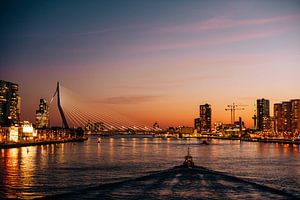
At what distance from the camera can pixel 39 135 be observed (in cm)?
16838

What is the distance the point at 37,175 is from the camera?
4159 centimetres

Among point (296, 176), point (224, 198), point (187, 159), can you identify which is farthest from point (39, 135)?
point (224, 198)

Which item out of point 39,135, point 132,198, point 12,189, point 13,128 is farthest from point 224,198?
point 39,135

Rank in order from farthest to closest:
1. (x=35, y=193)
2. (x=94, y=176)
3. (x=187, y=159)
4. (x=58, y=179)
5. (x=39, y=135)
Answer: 1. (x=39, y=135)
2. (x=187, y=159)
3. (x=94, y=176)
4. (x=58, y=179)
5. (x=35, y=193)

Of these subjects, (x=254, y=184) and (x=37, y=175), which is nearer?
(x=254, y=184)

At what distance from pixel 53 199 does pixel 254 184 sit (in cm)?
1741

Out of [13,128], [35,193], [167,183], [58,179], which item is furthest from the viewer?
[13,128]

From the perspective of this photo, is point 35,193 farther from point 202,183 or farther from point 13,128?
point 13,128

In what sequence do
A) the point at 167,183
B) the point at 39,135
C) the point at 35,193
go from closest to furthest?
the point at 35,193 → the point at 167,183 → the point at 39,135

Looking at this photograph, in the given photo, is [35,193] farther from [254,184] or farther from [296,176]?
[296,176]

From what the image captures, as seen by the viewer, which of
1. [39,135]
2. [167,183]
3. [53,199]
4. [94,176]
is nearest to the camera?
[53,199]

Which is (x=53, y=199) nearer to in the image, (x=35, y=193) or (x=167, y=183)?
(x=35, y=193)

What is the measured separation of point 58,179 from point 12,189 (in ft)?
23.1

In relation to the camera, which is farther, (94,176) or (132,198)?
(94,176)
